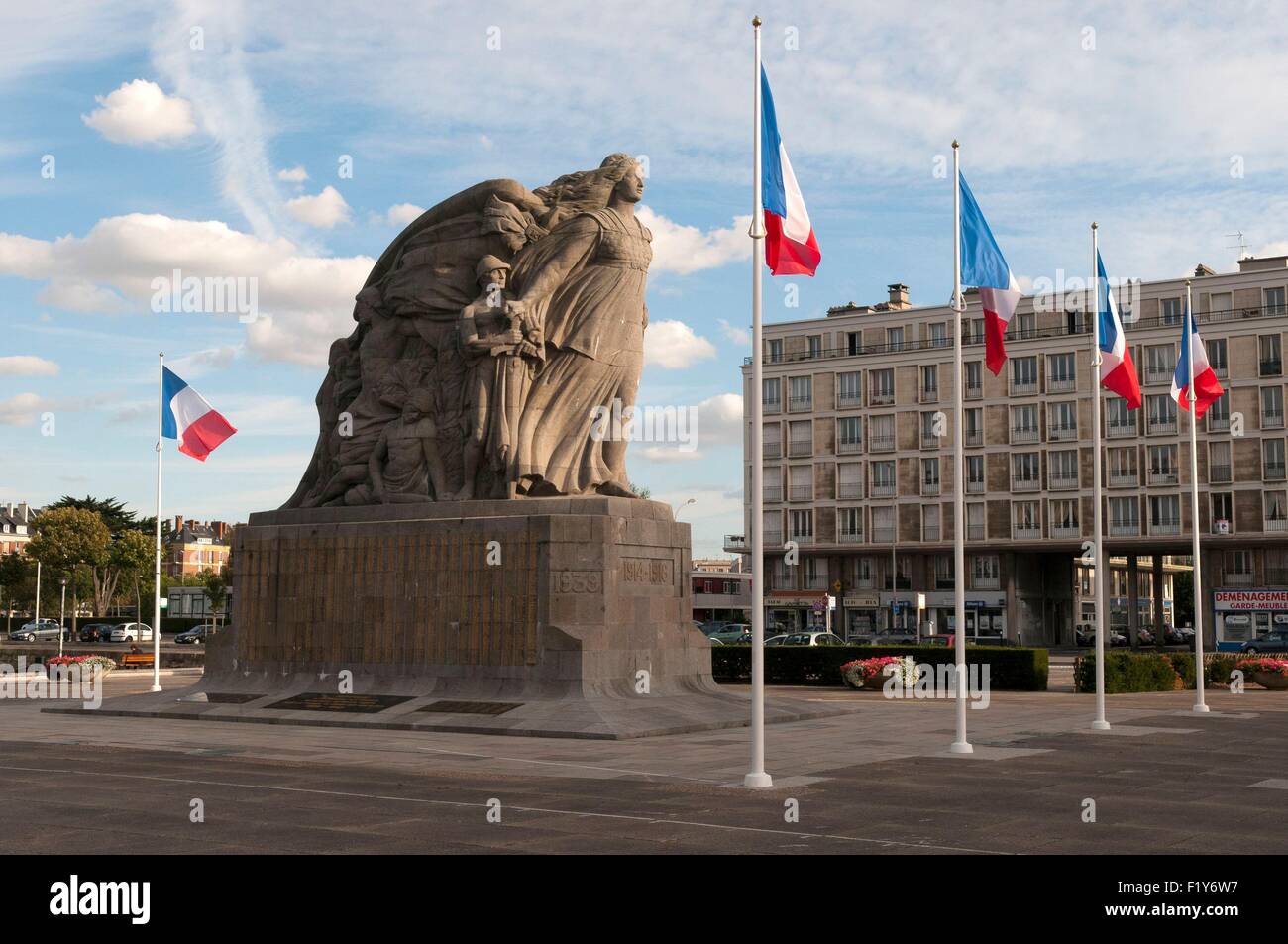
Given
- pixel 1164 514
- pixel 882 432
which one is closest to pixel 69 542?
pixel 882 432

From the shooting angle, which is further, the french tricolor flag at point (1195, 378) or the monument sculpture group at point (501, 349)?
the french tricolor flag at point (1195, 378)

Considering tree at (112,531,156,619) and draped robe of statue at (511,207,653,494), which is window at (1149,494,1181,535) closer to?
draped robe of statue at (511,207,653,494)

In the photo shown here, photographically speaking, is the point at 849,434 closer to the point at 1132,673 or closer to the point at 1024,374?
the point at 1024,374

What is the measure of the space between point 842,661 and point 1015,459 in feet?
144

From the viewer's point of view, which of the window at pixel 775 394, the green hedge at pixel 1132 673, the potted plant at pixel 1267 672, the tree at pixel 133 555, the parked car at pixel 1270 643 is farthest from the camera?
the tree at pixel 133 555

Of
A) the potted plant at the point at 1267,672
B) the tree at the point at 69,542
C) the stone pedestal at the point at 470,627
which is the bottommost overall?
the potted plant at the point at 1267,672

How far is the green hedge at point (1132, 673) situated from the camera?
3328 cm

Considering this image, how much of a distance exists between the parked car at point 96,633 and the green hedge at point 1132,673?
215 feet

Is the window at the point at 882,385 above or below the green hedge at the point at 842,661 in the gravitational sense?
above

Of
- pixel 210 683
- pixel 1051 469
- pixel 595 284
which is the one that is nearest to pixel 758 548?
pixel 595 284

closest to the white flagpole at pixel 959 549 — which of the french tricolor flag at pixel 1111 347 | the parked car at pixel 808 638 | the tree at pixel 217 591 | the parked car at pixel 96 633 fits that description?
the french tricolor flag at pixel 1111 347

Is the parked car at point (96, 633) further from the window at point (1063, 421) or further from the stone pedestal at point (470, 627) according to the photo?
the stone pedestal at point (470, 627)

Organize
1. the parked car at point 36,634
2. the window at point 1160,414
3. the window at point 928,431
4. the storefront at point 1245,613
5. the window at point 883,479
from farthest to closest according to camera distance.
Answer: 1. the parked car at point 36,634
2. the window at point 883,479
3. the window at point 928,431
4. the window at point 1160,414
5. the storefront at point 1245,613
